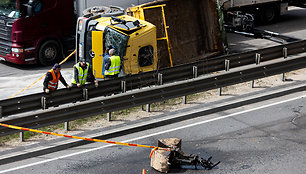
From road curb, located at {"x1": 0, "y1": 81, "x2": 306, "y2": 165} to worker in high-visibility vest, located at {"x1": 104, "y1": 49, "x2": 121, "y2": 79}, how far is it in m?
2.19

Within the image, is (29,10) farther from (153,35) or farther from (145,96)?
(145,96)

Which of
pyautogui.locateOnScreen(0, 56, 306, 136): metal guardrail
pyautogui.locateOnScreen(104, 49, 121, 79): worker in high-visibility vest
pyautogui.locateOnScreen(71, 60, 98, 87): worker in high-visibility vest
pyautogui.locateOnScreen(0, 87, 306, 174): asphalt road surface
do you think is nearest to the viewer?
pyautogui.locateOnScreen(0, 87, 306, 174): asphalt road surface

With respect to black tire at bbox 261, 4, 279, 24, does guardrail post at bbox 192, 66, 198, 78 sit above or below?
below

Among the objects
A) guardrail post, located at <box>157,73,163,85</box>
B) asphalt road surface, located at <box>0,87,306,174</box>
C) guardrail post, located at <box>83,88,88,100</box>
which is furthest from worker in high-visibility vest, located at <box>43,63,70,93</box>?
asphalt road surface, located at <box>0,87,306,174</box>

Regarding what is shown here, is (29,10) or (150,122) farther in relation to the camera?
(29,10)

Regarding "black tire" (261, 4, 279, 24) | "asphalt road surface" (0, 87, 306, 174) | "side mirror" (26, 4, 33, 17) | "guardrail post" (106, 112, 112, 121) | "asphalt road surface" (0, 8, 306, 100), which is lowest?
"asphalt road surface" (0, 87, 306, 174)

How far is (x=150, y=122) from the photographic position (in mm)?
12031

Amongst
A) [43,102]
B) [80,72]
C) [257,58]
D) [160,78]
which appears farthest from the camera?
[257,58]

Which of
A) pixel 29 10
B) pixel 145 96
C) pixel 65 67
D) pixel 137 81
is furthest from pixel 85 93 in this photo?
pixel 29 10

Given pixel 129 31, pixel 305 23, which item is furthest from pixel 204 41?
pixel 305 23

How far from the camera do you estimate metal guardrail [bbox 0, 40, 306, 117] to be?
11.1 m

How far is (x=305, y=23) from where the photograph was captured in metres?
23.9

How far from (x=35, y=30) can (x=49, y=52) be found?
97 centimetres

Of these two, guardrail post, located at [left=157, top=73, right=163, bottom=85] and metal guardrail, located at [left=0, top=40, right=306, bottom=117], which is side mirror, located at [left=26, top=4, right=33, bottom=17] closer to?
metal guardrail, located at [left=0, top=40, right=306, bottom=117]
